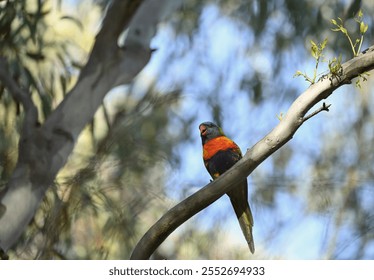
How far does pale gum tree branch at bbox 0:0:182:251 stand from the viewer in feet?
6.14

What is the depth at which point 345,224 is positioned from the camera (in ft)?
6.40

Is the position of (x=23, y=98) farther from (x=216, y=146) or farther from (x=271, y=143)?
(x=271, y=143)

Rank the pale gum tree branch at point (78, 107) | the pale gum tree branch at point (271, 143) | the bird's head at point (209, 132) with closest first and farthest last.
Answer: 1. the pale gum tree branch at point (271, 143)
2. the bird's head at point (209, 132)
3. the pale gum tree branch at point (78, 107)

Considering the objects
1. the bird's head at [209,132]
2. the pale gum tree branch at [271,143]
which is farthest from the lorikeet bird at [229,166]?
the pale gum tree branch at [271,143]

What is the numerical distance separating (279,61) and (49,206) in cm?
93

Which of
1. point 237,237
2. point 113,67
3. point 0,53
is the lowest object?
point 237,237

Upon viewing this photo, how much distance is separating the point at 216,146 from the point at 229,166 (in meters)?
0.12

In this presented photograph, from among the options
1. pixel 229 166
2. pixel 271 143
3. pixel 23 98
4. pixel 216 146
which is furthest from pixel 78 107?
pixel 271 143

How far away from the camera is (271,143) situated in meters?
1.07

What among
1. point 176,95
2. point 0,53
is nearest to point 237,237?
point 176,95

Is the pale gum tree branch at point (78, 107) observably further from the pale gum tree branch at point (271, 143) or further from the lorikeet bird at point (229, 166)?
the pale gum tree branch at point (271, 143)

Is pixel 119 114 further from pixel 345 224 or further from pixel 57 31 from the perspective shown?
pixel 345 224

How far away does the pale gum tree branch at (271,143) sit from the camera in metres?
1.05

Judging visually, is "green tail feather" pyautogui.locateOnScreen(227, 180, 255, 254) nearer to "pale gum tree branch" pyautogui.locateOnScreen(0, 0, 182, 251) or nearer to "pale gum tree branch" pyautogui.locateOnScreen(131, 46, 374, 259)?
"pale gum tree branch" pyautogui.locateOnScreen(131, 46, 374, 259)
